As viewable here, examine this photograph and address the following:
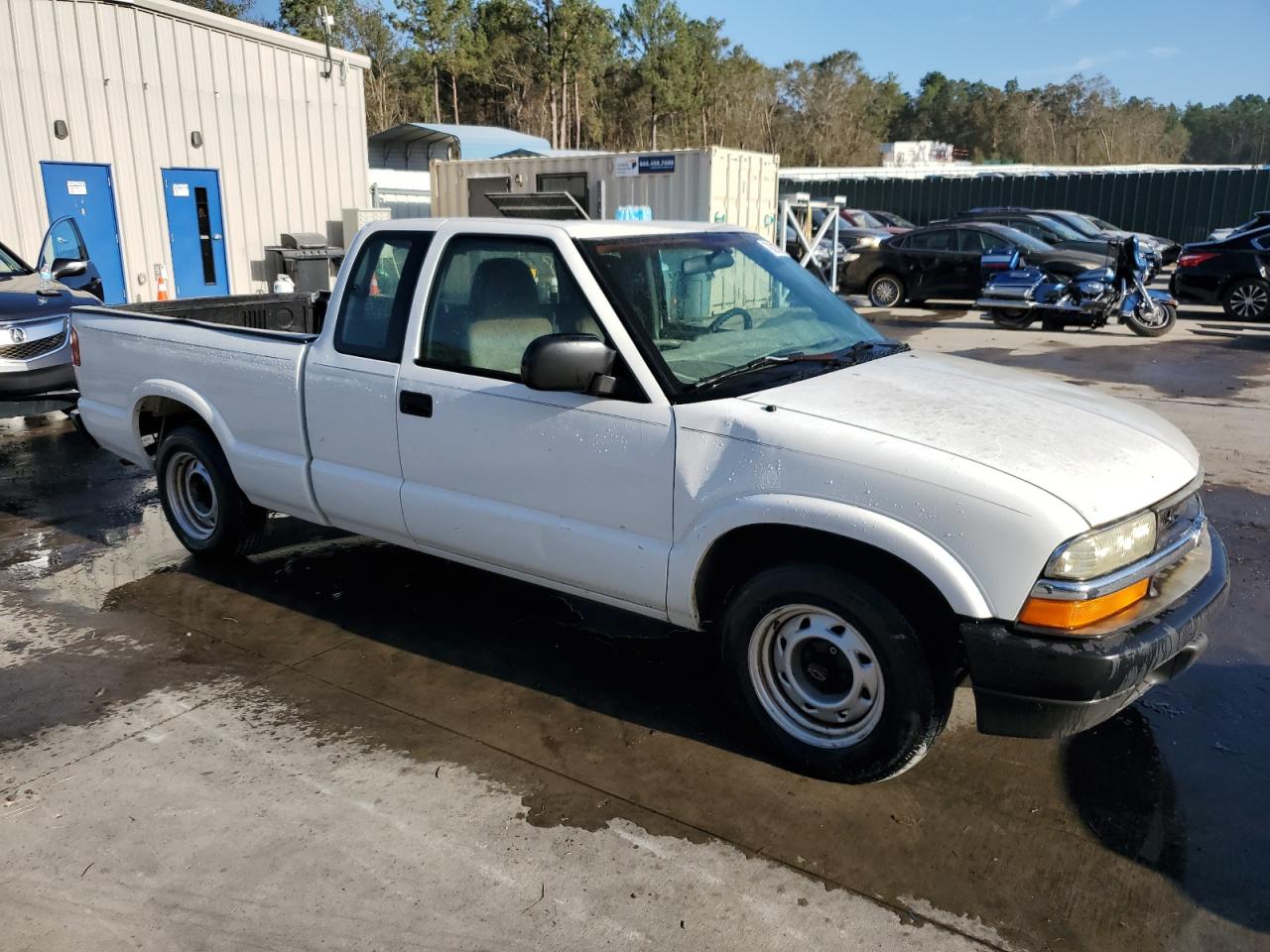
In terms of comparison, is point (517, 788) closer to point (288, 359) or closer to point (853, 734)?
point (853, 734)

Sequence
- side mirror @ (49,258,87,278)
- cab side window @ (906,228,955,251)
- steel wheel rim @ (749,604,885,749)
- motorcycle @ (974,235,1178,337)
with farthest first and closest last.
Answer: cab side window @ (906,228,955,251) → motorcycle @ (974,235,1178,337) → side mirror @ (49,258,87,278) → steel wheel rim @ (749,604,885,749)

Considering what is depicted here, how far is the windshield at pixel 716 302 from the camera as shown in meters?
3.87

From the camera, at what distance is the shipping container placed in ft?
49.8

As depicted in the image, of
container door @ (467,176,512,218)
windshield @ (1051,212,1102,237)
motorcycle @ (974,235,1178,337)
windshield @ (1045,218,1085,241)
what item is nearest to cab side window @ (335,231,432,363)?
motorcycle @ (974,235,1178,337)

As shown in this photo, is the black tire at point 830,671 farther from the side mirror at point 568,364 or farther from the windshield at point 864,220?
the windshield at point 864,220

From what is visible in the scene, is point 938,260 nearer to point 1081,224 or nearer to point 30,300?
point 1081,224

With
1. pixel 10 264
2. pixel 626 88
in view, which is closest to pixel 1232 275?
pixel 10 264

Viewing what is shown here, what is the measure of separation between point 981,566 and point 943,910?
976 millimetres

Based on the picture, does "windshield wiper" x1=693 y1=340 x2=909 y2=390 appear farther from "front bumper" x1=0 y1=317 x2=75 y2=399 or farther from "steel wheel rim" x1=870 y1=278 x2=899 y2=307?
"steel wheel rim" x1=870 y1=278 x2=899 y2=307

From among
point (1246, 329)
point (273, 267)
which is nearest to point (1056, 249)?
point (1246, 329)

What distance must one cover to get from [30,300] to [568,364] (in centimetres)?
701

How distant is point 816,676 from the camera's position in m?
3.50

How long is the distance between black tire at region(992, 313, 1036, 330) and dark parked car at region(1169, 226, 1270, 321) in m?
2.95

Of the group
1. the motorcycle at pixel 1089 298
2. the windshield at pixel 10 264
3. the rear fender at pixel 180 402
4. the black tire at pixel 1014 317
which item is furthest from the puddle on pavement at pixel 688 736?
the black tire at pixel 1014 317
